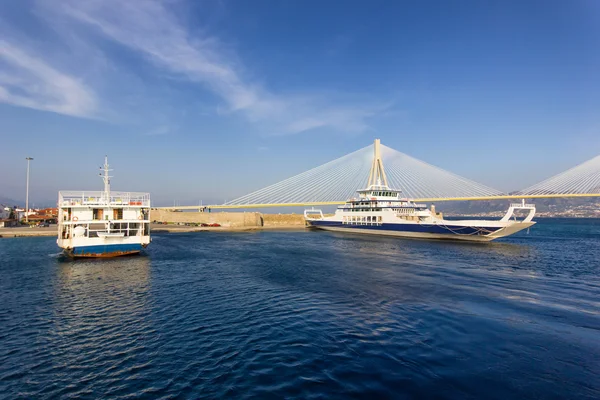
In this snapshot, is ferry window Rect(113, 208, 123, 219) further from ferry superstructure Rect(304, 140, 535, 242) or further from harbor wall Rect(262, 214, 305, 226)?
harbor wall Rect(262, 214, 305, 226)

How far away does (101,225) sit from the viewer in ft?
86.0

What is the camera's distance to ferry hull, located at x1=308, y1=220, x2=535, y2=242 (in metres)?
39.6

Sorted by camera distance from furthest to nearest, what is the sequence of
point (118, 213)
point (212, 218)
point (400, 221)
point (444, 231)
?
1. point (212, 218)
2. point (400, 221)
3. point (444, 231)
4. point (118, 213)

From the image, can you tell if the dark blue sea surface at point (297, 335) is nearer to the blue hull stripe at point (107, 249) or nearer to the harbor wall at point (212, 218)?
the blue hull stripe at point (107, 249)

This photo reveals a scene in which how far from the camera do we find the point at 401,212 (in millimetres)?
52781

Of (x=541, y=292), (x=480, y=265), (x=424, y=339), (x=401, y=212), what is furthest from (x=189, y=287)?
(x=401, y=212)

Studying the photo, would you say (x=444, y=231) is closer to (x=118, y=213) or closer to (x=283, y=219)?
(x=118, y=213)

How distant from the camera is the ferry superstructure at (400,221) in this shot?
39844 mm

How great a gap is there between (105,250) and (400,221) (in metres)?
39.9

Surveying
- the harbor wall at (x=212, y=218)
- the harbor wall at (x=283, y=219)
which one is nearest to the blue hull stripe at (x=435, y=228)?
the harbor wall at (x=283, y=219)

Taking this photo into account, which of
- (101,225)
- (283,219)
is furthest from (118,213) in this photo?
(283,219)

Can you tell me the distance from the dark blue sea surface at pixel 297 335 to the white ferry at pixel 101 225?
4.43 m

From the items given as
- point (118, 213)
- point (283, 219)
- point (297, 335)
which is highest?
point (118, 213)

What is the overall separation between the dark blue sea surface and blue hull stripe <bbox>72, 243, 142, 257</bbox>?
→ 4.01m
